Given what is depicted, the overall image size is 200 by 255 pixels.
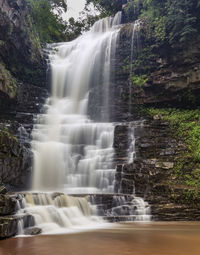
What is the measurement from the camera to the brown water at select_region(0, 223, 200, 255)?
4961 mm

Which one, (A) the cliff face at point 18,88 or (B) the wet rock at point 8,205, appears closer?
(B) the wet rock at point 8,205

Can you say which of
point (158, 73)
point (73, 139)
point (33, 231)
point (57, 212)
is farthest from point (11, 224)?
point (158, 73)

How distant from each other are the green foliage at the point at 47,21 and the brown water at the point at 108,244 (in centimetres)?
2215

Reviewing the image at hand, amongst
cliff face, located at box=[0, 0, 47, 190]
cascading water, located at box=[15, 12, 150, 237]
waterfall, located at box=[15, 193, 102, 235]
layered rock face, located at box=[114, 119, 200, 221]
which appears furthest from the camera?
cliff face, located at box=[0, 0, 47, 190]

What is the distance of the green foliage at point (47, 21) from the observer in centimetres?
2505

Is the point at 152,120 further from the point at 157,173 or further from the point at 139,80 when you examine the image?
the point at 139,80

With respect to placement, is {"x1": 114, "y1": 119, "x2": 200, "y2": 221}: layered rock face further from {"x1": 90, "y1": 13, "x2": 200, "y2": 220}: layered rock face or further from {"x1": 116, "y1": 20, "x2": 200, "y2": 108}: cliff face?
{"x1": 116, "y1": 20, "x2": 200, "y2": 108}: cliff face

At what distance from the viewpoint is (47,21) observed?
2852 cm

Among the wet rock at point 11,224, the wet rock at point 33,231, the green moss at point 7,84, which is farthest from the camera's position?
the green moss at point 7,84

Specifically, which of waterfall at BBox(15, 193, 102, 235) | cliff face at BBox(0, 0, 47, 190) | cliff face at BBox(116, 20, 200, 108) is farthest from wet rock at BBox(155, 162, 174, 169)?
cliff face at BBox(116, 20, 200, 108)

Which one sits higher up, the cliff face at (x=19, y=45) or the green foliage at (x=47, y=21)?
the green foliage at (x=47, y=21)

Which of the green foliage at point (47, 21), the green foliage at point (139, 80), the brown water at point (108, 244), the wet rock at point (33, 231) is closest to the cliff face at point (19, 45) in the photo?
the green foliage at point (47, 21)

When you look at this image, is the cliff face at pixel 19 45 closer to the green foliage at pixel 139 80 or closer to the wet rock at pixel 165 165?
the green foliage at pixel 139 80

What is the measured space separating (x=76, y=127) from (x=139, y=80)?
6644 millimetres
